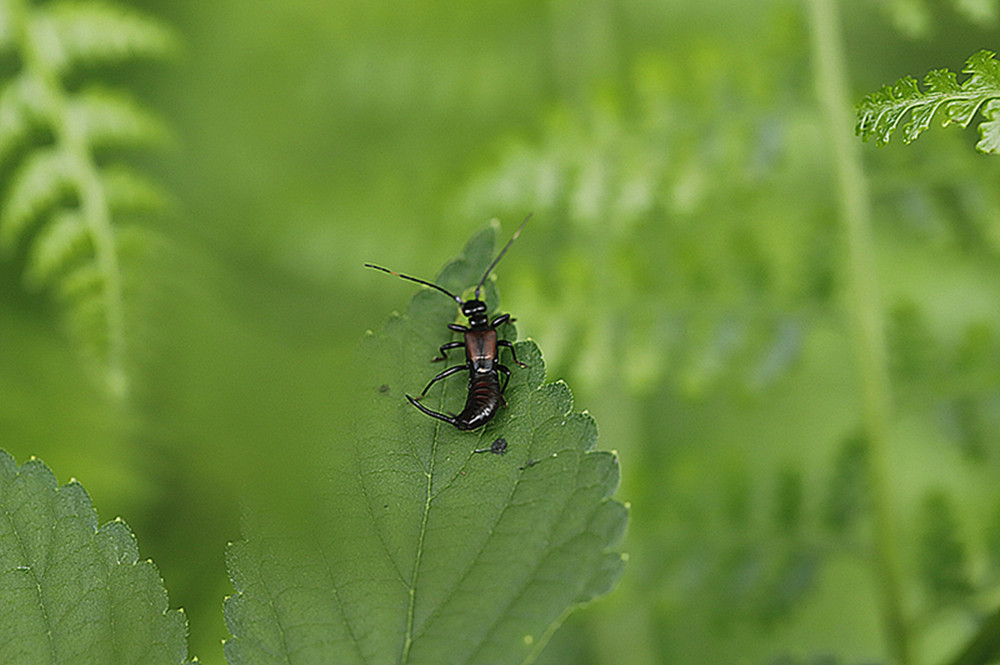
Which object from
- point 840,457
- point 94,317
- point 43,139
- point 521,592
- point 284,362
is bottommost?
point 521,592

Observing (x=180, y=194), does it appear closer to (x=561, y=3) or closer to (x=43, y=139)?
(x=43, y=139)

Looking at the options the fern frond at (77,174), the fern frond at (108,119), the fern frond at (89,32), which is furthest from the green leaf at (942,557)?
the fern frond at (89,32)

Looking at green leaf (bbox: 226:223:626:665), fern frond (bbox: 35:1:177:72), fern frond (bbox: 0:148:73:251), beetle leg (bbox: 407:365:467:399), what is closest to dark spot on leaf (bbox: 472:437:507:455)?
green leaf (bbox: 226:223:626:665)

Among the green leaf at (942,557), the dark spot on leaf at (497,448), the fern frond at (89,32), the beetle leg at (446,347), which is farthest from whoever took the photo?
the fern frond at (89,32)

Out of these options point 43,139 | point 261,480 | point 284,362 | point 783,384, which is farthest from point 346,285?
point 261,480

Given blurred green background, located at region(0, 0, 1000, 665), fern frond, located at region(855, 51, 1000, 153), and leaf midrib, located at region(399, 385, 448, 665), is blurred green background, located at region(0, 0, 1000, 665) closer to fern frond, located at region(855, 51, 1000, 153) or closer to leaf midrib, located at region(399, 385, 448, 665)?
leaf midrib, located at region(399, 385, 448, 665)

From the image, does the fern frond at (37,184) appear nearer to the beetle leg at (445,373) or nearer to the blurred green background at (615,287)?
the blurred green background at (615,287)
